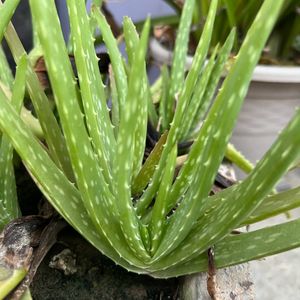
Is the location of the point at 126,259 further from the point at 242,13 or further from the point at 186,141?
the point at 242,13

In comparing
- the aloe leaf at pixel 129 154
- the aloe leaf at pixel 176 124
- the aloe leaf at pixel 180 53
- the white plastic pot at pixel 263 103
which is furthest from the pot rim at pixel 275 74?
the aloe leaf at pixel 129 154

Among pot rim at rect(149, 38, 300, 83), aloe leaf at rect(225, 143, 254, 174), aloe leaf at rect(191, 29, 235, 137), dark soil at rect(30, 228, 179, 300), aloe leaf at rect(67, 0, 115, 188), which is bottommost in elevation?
pot rim at rect(149, 38, 300, 83)

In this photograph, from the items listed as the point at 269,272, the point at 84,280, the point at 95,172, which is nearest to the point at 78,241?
the point at 84,280

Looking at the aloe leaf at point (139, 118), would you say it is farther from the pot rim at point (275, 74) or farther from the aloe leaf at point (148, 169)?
the pot rim at point (275, 74)

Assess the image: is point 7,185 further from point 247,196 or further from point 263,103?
point 263,103

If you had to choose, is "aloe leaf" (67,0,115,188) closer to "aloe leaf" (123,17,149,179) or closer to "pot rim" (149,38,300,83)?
"aloe leaf" (123,17,149,179)

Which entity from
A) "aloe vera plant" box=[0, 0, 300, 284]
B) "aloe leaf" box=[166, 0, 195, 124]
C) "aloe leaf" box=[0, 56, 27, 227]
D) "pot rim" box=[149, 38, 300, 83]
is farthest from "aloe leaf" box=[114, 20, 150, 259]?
"pot rim" box=[149, 38, 300, 83]

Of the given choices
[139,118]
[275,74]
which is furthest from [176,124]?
Result: [275,74]
